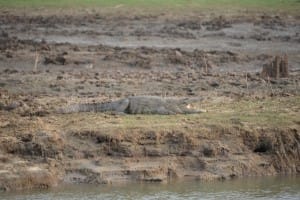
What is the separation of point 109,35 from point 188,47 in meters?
3.54

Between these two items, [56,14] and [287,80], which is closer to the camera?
[287,80]

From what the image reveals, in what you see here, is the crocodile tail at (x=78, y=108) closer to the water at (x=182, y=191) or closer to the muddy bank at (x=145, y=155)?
the muddy bank at (x=145, y=155)

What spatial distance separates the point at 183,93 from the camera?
17.8 m

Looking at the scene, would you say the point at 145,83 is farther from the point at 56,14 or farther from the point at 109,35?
the point at 56,14

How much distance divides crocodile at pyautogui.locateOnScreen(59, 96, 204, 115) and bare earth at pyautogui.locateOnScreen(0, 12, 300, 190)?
32 centimetres

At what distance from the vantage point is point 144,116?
14.9 meters

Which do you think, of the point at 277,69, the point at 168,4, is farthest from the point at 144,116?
the point at 168,4

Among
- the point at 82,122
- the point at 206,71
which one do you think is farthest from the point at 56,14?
the point at 82,122

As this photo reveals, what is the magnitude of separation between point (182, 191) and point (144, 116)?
2093mm

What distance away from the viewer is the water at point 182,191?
42.0 ft

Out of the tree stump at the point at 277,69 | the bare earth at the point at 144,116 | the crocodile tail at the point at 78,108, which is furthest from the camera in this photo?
the tree stump at the point at 277,69

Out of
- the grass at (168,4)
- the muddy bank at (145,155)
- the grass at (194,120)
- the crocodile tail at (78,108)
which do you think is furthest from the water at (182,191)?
the grass at (168,4)

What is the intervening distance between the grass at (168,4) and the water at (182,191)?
70.2 ft

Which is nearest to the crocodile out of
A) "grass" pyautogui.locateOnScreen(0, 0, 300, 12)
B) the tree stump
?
the tree stump
